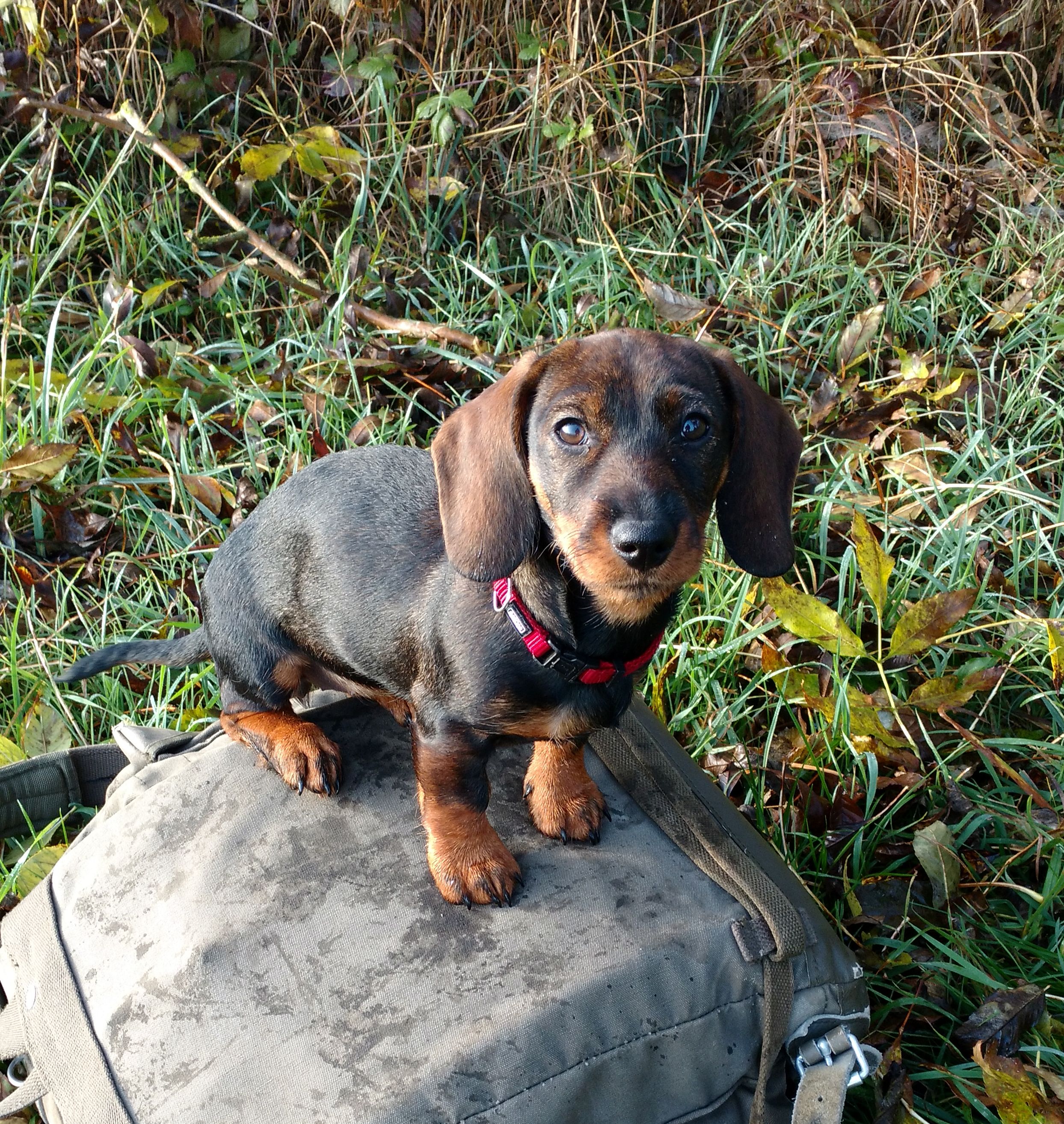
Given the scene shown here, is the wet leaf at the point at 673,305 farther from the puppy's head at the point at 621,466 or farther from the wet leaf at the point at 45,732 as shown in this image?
the wet leaf at the point at 45,732

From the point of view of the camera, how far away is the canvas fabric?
195 cm

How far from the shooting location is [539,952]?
211cm

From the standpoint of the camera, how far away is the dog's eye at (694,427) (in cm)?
212

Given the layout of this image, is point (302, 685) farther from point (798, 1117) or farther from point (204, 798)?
point (798, 1117)

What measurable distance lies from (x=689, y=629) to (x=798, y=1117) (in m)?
1.47

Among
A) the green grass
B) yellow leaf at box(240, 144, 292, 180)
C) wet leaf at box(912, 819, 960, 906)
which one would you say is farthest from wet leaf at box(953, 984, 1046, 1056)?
yellow leaf at box(240, 144, 292, 180)

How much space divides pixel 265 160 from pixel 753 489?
286 cm

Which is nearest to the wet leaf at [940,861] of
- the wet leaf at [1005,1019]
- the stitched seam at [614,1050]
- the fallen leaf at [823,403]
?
the wet leaf at [1005,1019]

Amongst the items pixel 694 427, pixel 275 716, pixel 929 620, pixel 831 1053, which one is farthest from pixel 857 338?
pixel 831 1053

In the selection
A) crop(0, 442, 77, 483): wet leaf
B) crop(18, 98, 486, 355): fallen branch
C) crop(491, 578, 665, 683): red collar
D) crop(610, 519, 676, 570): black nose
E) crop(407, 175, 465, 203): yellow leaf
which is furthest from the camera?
crop(407, 175, 465, 203): yellow leaf

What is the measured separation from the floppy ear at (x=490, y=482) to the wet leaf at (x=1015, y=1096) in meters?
1.37

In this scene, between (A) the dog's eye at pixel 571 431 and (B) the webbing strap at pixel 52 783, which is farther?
(B) the webbing strap at pixel 52 783

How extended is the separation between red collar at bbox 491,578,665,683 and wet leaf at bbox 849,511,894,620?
1045mm

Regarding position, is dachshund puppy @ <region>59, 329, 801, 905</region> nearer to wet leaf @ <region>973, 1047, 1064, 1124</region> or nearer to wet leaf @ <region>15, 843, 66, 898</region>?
wet leaf @ <region>15, 843, 66, 898</region>
